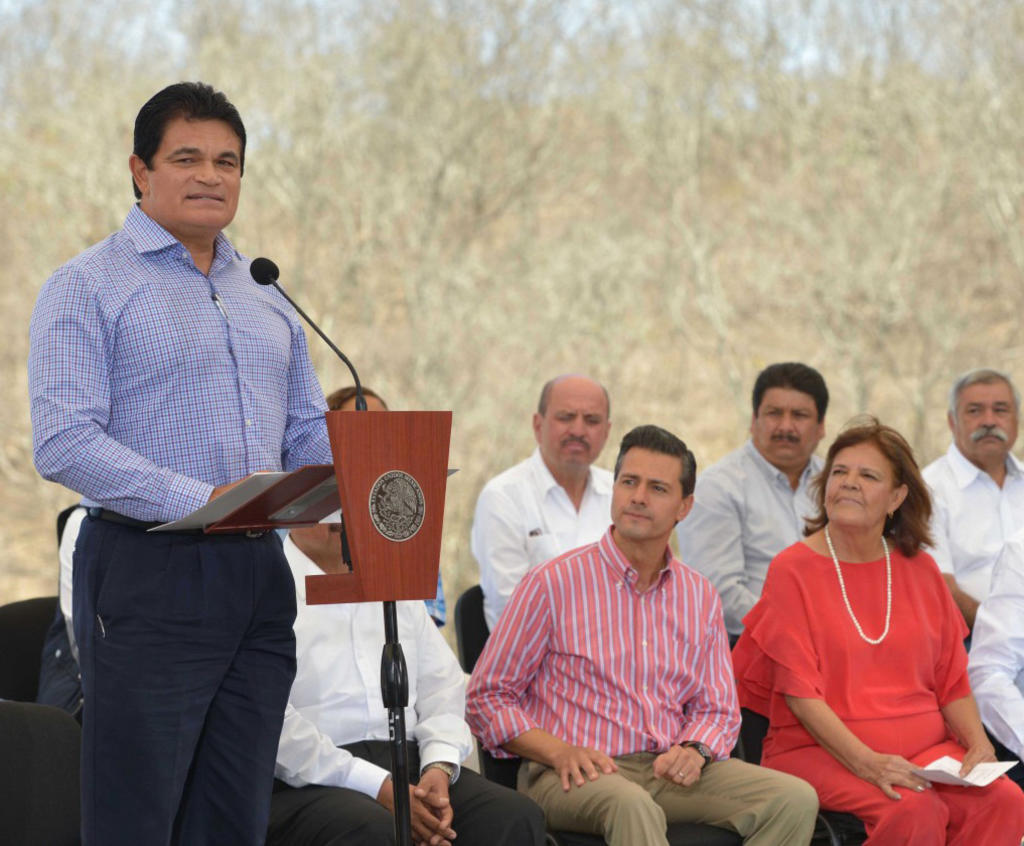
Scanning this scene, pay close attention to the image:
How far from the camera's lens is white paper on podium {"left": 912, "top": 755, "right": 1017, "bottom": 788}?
279 centimetres

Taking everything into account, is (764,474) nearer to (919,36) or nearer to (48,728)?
(48,728)

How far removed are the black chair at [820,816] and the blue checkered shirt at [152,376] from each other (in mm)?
1630

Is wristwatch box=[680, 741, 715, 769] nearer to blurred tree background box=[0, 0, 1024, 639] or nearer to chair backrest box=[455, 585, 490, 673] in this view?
chair backrest box=[455, 585, 490, 673]

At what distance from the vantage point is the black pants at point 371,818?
249 centimetres

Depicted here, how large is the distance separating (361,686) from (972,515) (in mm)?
2433

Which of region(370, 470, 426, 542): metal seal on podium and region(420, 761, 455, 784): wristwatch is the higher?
region(370, 470, 426, 542): metal seal on podium

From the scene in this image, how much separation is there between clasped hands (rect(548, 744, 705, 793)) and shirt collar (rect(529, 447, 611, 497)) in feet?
4.67

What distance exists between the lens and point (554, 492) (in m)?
4.19

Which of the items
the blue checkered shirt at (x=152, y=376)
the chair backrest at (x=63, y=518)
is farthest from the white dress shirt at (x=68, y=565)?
the blue checkered shirt at (x=152, y=376)

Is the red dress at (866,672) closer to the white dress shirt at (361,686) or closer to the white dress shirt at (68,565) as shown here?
the white dress shirt at (361,686)

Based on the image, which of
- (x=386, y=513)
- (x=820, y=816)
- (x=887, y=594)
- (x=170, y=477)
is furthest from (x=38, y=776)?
(x=887, y=594)

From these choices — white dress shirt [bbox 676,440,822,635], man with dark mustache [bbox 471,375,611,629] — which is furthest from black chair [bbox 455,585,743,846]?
white dress shirt [bbox 676,440,822,635]

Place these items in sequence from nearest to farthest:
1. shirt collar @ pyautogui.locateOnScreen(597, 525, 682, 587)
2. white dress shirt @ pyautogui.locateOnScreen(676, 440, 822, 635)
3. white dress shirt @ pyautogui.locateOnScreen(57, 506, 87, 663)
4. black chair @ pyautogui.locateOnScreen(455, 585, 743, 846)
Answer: black chair @ pyautogui.locateOnScreen(455, 585, 743, 846) < shirt collar @ pyautogui.locateOnScreen(597, 525, 682, 587) < white dress shirt @ pyautogui.locateOnScreen(57, 506, 87, 663) < white dress shirt @ pyautogui.locateOnScreen(676, 440, 822, 635)

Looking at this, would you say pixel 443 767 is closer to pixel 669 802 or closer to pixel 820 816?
pixel 669 802
